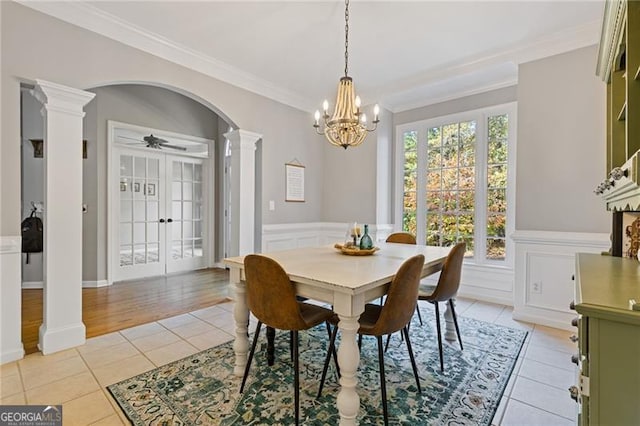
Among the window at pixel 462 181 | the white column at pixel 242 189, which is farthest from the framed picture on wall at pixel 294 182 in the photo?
the window at pixel 462 181

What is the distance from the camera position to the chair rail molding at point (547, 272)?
2.74 metres

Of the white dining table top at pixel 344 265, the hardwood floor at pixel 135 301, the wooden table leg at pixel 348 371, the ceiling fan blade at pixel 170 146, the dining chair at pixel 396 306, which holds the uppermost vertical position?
the ceiling fan blade at pixel 170 146

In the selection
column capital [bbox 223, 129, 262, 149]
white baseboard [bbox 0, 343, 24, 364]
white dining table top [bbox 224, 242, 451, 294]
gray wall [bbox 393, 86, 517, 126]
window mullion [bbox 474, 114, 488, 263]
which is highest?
gray wall [bbox 393, 86, 517, 126]

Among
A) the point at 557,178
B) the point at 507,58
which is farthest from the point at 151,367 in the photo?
the point at 507,58

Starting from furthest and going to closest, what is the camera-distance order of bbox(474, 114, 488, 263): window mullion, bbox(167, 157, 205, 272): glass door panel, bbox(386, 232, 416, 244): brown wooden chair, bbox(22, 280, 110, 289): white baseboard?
bbox(167, 157, 205, 272): glass door panel, bbox(22, 280, 110, 289): white baseboard, bbox(474, 114, 488, 263): window mullion, bbox(386, 232, 416, 244): brown wooden chair

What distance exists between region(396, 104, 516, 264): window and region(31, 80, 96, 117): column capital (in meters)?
3.73

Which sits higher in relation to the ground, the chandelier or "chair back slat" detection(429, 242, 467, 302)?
the chandelier

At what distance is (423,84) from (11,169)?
13.2ft

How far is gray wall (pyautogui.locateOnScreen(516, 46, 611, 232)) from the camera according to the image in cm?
265

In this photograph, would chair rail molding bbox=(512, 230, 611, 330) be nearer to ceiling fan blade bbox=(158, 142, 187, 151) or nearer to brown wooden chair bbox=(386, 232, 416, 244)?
brown wooden chair bbox=(386, 232, 416, 244)

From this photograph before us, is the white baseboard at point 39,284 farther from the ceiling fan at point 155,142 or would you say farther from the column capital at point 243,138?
the column capital at point 243,138

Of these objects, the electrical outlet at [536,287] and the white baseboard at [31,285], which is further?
the white baseboard at [31,285]

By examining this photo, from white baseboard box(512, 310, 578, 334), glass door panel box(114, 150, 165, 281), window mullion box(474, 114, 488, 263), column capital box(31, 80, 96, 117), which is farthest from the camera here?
glass door panel box(114, 150, 165, 281)

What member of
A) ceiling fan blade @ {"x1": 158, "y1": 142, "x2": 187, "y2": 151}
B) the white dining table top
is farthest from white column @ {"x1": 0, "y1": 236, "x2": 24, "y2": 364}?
ceiling fan blade @ {"x1": 158, "y1": 142, "x2": 187, "y2": 151}
